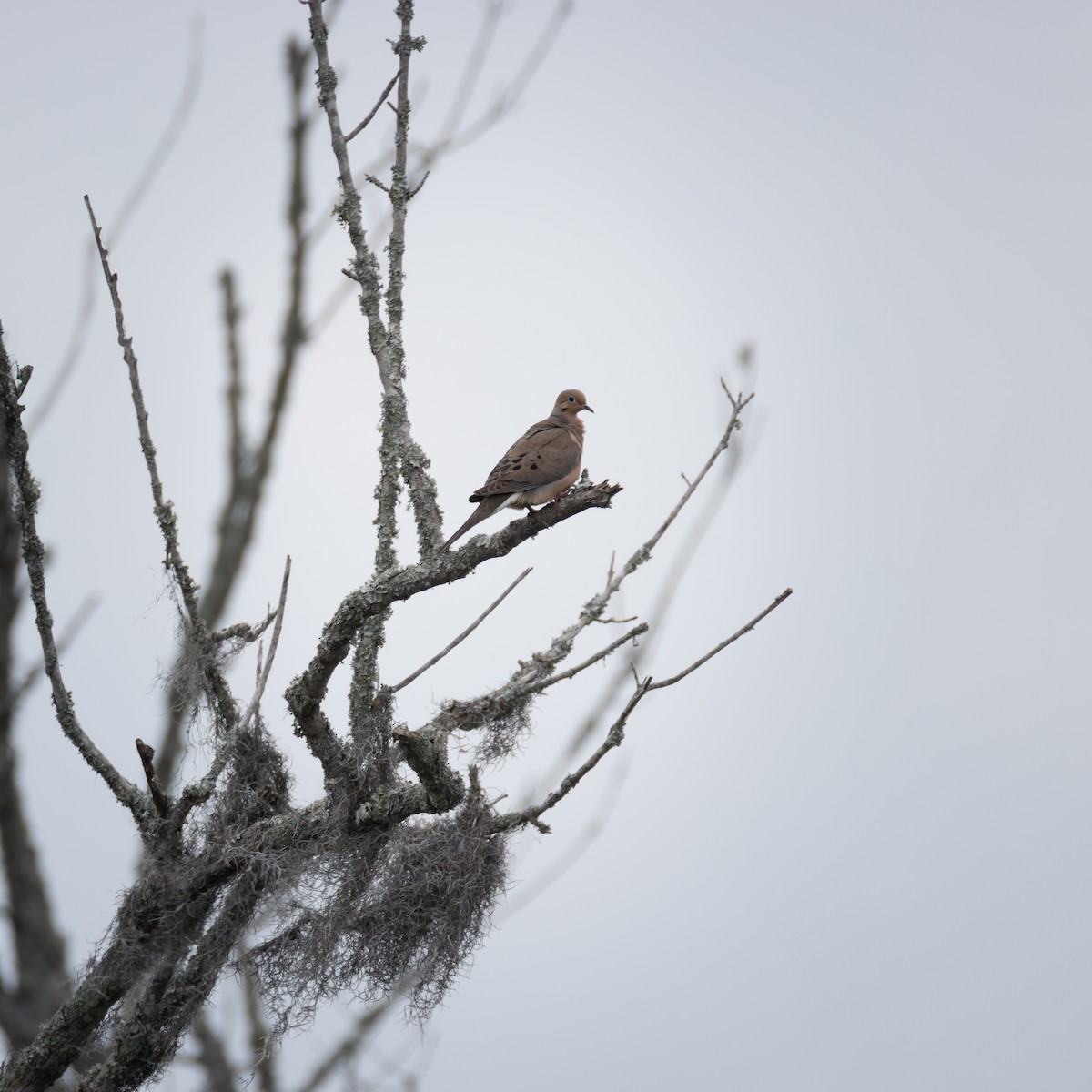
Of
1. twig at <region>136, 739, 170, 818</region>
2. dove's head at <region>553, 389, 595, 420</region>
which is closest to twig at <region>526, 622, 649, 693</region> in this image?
twig at <region>136, 739, 170, 818</region>

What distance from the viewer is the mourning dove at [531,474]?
12.6 feet

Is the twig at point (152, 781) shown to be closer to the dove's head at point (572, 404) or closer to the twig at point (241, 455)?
the twig at point (241, 455)

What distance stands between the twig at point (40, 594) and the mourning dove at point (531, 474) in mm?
1256

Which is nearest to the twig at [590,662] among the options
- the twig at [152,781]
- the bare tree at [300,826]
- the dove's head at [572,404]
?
the bare tree at [300,826]

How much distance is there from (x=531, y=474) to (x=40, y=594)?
1.58 m

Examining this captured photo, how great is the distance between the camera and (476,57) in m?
4.41

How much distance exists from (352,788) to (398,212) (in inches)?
79.8

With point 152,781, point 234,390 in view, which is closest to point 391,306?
point 234,390

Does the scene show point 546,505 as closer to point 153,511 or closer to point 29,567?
point 153,511

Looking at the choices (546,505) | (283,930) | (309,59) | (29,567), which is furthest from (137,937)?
(309,59)

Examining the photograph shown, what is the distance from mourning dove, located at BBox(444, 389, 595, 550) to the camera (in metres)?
3.83

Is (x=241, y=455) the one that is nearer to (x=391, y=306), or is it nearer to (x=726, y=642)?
(x=391, y=306)

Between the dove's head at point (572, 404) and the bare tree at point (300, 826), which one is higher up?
the dove's head at point (572, 404)

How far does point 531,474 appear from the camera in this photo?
3.92 meters
